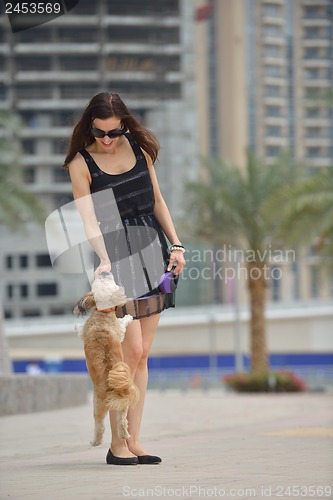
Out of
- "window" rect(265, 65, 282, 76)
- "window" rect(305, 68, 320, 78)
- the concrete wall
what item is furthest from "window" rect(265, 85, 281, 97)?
the concrete wall

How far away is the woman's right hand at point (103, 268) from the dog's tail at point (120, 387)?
393 mm

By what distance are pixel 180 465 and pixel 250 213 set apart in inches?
1165

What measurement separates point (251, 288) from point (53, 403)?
69.9 ft

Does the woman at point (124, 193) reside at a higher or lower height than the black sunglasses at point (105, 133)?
lower

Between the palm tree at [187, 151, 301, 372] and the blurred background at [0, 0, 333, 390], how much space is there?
373 mm

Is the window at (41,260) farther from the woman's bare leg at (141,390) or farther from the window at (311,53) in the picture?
the woman's bare leg at (141,390)

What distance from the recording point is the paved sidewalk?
456cm

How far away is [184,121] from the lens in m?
103

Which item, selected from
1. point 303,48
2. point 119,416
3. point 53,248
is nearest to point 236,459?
point 119,416

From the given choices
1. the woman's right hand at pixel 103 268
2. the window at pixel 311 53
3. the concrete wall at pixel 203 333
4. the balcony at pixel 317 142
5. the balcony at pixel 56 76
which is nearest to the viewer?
the woman's right hand at pixel 103 268

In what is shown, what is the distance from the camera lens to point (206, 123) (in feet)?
409

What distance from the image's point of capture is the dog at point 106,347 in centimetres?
529

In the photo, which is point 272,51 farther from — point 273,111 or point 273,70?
point 273,111

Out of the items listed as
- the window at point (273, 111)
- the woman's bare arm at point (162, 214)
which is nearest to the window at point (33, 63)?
the window at point (273, 111)
